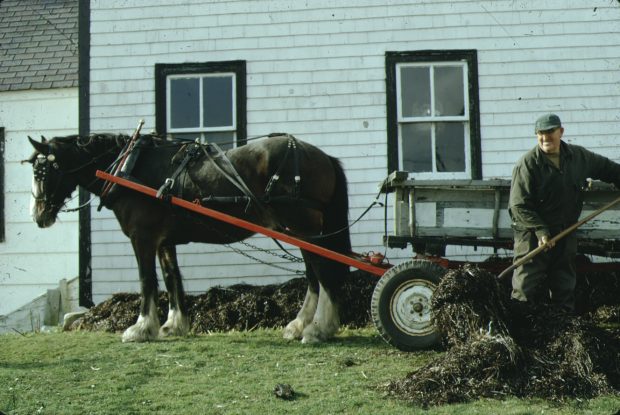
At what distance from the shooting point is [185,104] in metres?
10.8

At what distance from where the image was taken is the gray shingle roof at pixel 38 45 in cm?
1236

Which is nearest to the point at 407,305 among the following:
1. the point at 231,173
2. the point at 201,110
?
the point at 231,173

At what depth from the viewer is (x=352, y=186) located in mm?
10422

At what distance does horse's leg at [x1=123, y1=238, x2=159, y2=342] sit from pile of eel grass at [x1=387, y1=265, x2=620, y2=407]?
133 inches

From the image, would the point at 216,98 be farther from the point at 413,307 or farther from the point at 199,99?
the point at 413,307

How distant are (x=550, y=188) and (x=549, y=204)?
0.14 meters

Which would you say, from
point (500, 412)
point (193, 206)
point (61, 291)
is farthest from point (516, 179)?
point (61, 291)

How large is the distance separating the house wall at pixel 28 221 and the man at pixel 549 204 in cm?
774

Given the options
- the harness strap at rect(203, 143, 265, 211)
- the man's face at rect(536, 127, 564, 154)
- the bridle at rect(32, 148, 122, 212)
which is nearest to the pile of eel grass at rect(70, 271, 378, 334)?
the bridle at rect(32, 148, 122, 212)

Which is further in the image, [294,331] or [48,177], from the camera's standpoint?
[48,177]

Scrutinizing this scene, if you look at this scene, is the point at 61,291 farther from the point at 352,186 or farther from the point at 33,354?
the point at 352,186

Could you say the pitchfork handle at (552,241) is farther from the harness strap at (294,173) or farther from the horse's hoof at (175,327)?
the horse's hoof at (175,327)

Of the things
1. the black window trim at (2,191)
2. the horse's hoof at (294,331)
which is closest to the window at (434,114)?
the horse's hoof at (294,331)

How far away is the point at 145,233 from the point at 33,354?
5.50 feet
